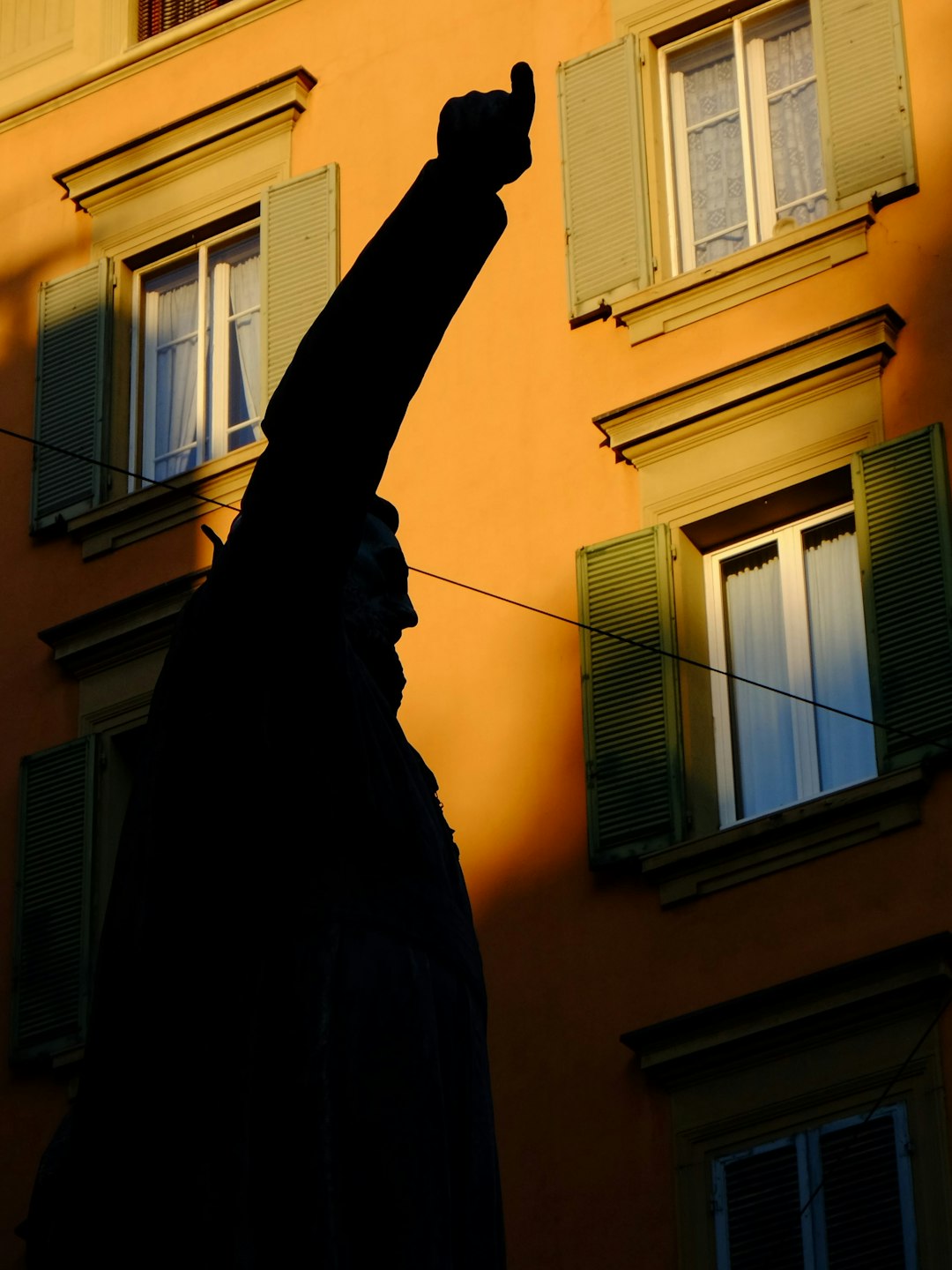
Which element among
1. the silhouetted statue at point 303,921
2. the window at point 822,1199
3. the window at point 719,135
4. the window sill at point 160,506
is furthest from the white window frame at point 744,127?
the silhouetted statue at point 303,921

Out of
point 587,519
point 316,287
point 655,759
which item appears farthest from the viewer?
point 316,287

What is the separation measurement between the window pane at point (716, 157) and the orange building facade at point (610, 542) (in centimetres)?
3

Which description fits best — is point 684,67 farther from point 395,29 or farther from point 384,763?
point 384,763

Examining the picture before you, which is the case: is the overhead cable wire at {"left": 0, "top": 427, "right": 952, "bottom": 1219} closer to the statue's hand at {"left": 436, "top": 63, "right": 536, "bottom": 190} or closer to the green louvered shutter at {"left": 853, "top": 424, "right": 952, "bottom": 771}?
the green louvered shutter at {"left": 853, "top": 424, "right": 952, "bottom": 771}

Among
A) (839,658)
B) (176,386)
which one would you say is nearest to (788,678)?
(839,658)

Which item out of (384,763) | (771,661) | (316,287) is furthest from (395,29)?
(384,763)

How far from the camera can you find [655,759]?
46.3 ft

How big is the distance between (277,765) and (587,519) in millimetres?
11683

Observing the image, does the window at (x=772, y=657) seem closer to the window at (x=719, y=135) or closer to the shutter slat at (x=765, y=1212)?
the shutter slat at (x=765, y=1212)

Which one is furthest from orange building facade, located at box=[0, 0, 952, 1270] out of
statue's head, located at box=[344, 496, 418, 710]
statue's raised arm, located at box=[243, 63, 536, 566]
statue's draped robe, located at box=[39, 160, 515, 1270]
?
statue's raised arm, located at box=[243, 63, 536, 566]

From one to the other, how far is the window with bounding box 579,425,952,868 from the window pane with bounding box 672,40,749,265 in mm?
1742

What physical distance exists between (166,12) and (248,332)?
3.03 m

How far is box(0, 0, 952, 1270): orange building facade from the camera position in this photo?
520 inches

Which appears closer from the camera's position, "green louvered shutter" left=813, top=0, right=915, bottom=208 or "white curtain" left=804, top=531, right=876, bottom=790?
"white curtain" left=804, top=531, right=876, bottom=790
